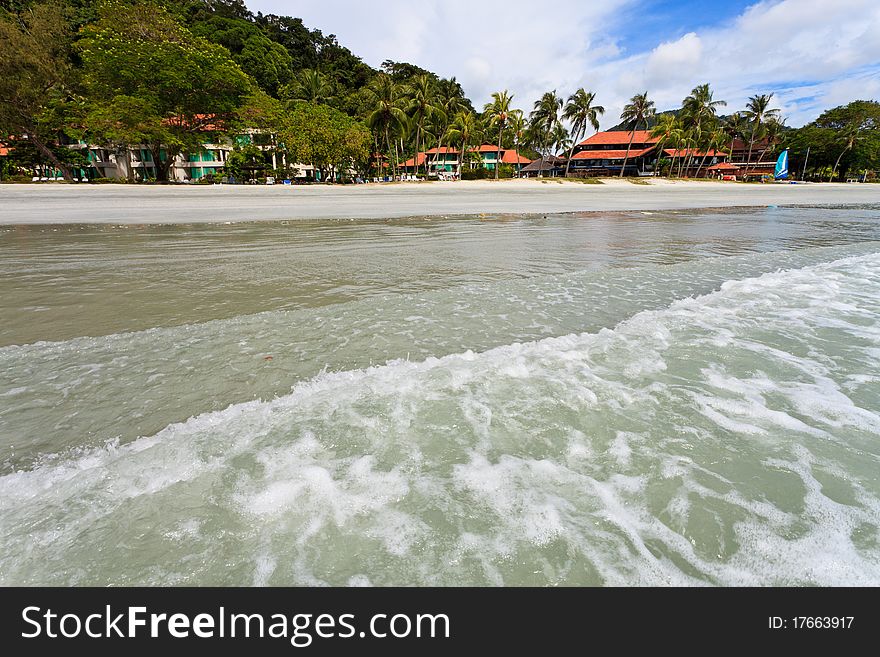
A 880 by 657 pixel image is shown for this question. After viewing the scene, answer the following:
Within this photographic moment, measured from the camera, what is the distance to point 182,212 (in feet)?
58.2

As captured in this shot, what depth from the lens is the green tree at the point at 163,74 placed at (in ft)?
96.4

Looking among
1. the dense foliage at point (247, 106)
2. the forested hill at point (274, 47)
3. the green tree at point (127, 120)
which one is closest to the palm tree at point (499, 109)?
the dense foliage at point (247, 106)

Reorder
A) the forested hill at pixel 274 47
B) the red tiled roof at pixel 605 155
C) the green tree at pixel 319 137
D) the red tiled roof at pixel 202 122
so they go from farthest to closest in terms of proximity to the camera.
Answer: the red tiled roof at pixel 605 155 < the forested hill at pixel 274 47 < the green tree at pixel 319 137 < the red tiled roof at pixel 202 122

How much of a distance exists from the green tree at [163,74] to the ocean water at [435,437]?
33.1 m

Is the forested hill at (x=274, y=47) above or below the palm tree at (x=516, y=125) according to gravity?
above

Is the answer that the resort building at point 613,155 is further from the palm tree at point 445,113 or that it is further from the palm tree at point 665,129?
the palm tree at point 445,113

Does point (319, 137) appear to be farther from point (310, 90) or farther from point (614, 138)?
point (614, 138)

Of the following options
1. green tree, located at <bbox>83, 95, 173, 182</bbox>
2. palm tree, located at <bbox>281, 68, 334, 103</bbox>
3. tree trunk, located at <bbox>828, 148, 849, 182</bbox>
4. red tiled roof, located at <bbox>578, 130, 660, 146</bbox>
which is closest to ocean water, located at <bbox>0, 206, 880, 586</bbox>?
green tree, located at <bbox>83, 95, 173, 182</bbox>

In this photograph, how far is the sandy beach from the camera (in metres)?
16.9

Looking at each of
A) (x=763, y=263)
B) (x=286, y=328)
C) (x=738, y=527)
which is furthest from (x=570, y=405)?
(x=763, y=263)

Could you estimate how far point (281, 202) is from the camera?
21.2m

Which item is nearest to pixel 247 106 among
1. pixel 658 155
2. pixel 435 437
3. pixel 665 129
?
pixel 435 437

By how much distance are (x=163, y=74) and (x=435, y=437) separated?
3840 centimetres
